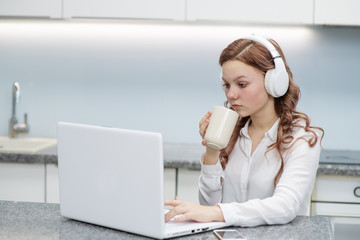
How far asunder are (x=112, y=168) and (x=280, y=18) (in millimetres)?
1624

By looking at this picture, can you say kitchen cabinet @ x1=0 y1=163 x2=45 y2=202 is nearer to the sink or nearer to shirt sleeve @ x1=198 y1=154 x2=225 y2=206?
the sink

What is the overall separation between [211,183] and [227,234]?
0.48m

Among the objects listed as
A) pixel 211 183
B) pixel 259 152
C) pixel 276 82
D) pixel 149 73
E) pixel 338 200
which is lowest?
pixel 338 200

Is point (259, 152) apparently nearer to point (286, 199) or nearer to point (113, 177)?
point (286, 199)

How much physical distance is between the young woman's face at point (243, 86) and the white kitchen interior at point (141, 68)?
112 cm

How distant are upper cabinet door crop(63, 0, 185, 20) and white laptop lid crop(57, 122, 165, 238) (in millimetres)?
1421

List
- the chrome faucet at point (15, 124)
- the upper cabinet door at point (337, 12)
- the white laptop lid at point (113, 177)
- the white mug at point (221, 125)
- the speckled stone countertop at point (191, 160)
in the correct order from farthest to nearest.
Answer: the chrome faucet at point (15, 124) → the upper cabinet door at point (337, 12) → the speckled stone countertop at point (191, 160) → the white mug at point (221, 125) → the white laptop lid at point (113, 177)

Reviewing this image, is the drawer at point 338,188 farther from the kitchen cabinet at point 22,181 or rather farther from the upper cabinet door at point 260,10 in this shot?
the kitchen cabinet at point 22,181

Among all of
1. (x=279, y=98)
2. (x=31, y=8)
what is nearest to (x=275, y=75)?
(x=279, y=98)

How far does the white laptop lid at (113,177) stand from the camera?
3.60 feet

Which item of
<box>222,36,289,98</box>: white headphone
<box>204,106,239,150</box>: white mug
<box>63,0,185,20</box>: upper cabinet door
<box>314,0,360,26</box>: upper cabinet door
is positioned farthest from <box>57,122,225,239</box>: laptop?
<box>314,0,360,26</box>: upper cabinet door

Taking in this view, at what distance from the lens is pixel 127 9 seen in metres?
2.55

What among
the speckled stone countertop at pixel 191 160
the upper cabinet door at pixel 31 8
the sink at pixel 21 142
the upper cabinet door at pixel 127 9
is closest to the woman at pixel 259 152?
the speckled stone countertop at pixel 191 160

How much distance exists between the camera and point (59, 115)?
2992 millimetres
